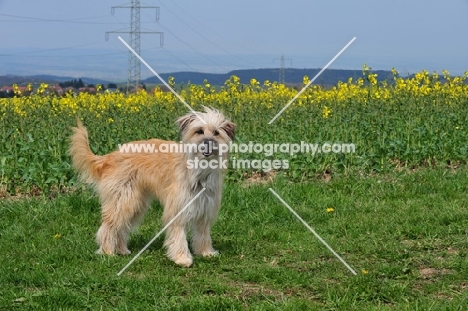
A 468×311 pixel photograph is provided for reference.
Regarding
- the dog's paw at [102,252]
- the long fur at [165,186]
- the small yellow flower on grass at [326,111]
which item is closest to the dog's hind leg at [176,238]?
the long fur at [165,186]

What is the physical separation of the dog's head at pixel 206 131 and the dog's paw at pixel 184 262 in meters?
0.94

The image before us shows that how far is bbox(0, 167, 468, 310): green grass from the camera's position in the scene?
4.77 meters

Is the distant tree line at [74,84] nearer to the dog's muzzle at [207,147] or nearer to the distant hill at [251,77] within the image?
the distant hill at [251,77]

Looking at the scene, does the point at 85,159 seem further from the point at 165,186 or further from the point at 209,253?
the point at 209,253

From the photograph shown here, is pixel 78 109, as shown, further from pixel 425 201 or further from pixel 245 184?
pixel 425 201

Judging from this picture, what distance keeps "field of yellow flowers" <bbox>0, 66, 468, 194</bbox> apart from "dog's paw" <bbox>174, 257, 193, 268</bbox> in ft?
9.77

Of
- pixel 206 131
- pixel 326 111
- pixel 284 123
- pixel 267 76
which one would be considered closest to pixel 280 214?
pixel 206 131

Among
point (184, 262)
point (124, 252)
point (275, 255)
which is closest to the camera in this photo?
point (184, 262)

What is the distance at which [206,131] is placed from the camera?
5.66 meters

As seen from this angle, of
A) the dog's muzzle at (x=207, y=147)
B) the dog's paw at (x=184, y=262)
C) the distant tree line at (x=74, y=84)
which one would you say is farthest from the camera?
the distant tree line at (x=74, y=84)

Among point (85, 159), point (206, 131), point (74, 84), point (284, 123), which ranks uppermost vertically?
point (74, 84)

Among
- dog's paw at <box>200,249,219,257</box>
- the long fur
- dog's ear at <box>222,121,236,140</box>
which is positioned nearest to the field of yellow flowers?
the long fur

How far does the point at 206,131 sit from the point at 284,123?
563cm

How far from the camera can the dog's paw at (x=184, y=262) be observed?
5.74 meters
